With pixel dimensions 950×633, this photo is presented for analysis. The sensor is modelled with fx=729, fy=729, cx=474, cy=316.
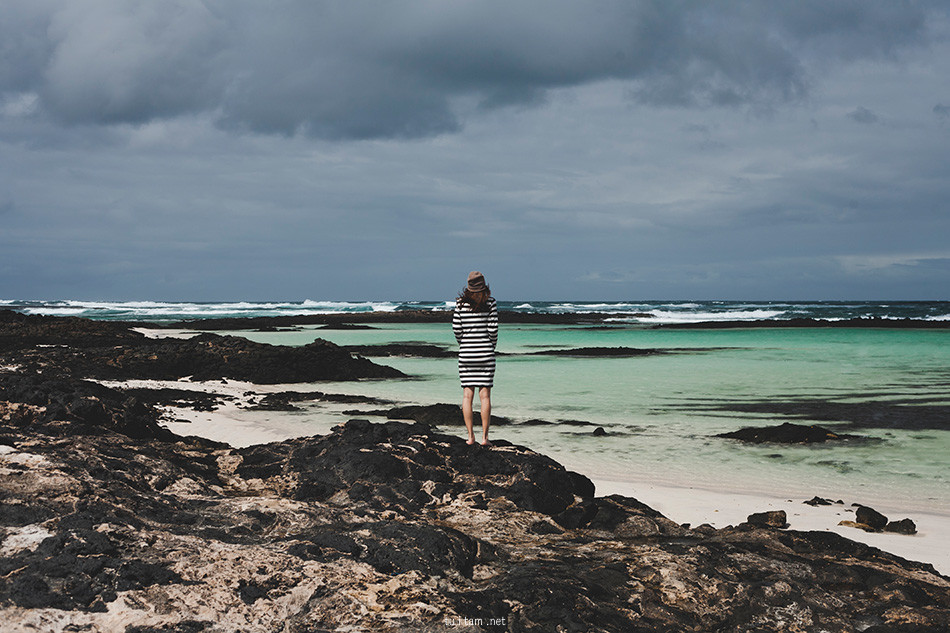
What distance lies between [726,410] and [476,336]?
9206mm

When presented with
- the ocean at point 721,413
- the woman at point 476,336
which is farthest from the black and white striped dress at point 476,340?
the ocean at point 721,413

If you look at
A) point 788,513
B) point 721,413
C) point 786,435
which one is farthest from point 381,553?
point 721,413

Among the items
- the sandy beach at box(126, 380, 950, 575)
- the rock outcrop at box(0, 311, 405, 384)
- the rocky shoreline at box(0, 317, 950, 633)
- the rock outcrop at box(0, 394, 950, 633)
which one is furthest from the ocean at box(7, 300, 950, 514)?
the rock outcrop at box(0, 394, 950, 633)

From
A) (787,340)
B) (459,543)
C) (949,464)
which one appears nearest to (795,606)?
(459,543)

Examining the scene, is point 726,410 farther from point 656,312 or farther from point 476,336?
point 656,312

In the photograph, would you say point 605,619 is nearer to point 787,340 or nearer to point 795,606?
point 795,606

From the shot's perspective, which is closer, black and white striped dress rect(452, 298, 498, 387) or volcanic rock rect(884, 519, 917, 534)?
volcanic rock rect(884, 519, 917, 534)

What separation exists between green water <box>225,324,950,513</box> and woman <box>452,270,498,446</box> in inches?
97.4

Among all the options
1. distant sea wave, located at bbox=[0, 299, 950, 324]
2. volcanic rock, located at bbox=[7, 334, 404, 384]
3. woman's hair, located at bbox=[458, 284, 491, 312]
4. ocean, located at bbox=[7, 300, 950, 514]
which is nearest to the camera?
woman's hair, located at bbox=[458, 284, 491, 312]

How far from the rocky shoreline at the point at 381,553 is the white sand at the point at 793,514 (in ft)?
2.02

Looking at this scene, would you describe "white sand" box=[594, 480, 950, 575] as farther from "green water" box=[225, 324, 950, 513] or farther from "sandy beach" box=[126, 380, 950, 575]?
"green water" box=[225, 324, 950, 513]

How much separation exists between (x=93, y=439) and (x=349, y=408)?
8.98 meters

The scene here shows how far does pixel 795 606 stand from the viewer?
4.05 metres

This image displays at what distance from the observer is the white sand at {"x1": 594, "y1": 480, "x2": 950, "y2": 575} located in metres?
6.07
